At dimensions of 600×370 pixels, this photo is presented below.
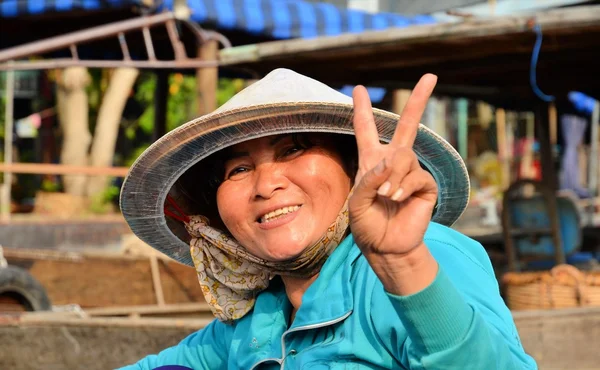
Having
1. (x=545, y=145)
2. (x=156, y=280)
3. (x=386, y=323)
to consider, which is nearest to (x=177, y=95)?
(x=545, y=145)

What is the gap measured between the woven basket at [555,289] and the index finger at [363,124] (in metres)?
3.50

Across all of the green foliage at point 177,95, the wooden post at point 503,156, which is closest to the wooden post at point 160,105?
the green foliage at point 177,95

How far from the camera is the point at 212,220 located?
2.13 meters

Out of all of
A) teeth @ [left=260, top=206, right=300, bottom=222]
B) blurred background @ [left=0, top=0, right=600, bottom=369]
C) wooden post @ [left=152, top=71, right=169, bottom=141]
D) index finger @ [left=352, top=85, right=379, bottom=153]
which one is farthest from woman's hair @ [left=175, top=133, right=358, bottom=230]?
wooden post @ [left=152, top=71, right=169, bottom=141]

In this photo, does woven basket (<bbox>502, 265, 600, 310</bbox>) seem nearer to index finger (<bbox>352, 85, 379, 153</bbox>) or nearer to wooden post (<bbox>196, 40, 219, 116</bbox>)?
wooden post (<bbox>196, 40, 219, 116</bbox>)

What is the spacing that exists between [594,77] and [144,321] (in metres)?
4.26

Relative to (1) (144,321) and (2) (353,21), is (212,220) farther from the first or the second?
(2) (353,21)

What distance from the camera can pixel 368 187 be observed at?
1.19 meters

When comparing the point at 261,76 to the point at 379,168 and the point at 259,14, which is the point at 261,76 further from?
the point at 379,168

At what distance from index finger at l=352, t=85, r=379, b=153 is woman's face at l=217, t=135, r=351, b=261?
40 cm

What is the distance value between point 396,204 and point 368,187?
0.05 m

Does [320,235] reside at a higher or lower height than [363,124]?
lower

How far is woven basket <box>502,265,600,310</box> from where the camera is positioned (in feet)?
14.6

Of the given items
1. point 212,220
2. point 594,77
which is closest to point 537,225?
point 594,77
